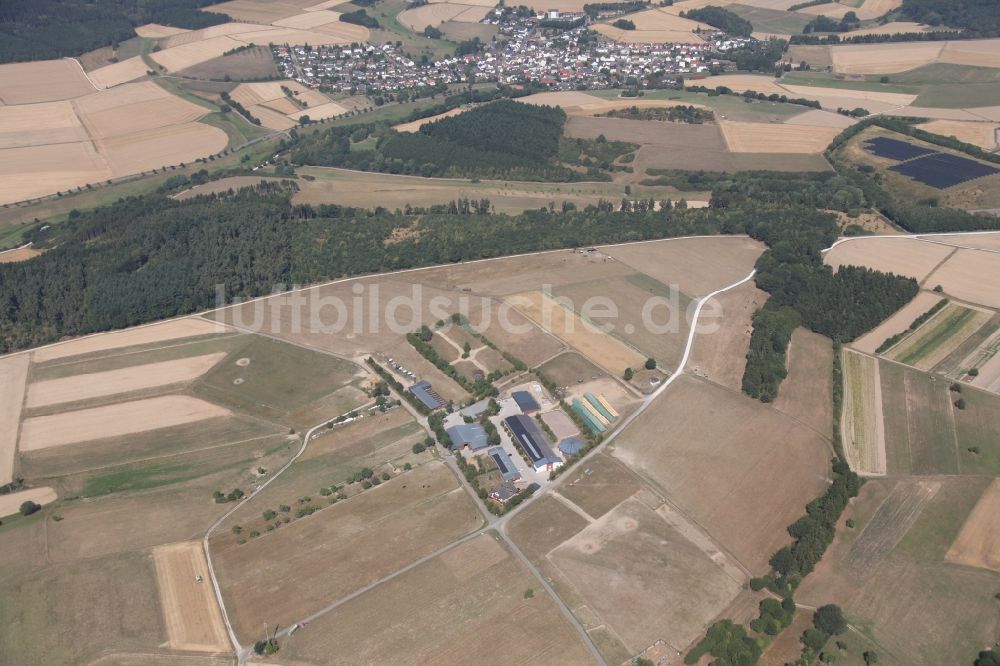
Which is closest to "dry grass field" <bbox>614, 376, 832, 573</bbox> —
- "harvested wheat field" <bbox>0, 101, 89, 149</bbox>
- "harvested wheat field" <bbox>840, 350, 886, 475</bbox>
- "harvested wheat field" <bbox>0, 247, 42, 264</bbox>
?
"harvested wheat field" <bbox>840, 350, 886, 475</bbox>

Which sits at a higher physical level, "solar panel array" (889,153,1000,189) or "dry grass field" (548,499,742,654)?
"solar panel array" (889,153,1000,189)

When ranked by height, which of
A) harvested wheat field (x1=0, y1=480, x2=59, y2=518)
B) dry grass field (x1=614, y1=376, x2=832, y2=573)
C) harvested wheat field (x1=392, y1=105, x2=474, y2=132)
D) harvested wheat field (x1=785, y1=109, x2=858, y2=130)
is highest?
harvested wheat field (x1=785, y1=109, x2=858, y2=130)

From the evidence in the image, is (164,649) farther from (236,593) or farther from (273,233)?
(273,233)

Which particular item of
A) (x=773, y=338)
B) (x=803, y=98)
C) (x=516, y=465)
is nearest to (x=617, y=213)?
(x=773, y=338)

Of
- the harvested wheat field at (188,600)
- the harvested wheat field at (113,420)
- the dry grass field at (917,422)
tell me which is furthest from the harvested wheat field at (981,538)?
the harvested wheat field at (113,420)

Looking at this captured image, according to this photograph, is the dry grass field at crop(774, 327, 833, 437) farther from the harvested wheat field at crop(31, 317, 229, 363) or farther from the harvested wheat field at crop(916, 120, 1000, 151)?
the harvested wheat field at crop(916, 120, 1000, 151)

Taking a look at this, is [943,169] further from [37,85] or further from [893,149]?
[37,85]

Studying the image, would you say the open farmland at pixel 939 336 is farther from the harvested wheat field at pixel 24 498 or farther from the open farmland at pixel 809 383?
the harvested wheat field at pixel 24 498
